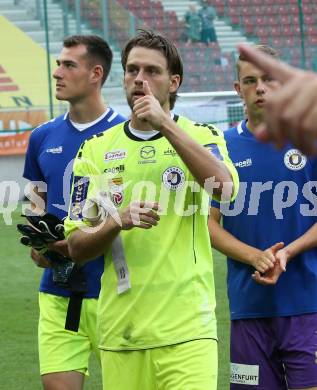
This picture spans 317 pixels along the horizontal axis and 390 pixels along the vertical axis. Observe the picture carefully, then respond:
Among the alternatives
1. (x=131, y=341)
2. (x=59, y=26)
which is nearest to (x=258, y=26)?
(x=59, y=26)

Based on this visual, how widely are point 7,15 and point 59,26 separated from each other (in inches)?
78.4

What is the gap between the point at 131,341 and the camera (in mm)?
4430

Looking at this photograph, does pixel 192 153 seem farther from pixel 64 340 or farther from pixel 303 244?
pixel 64 340

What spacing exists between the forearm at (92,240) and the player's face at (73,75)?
5.94 ft

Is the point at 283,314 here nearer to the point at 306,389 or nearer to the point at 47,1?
the point at 306,389

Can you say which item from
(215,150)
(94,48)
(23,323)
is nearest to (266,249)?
(215,150)

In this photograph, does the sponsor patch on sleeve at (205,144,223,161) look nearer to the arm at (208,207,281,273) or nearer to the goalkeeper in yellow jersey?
the goalkeeper in yellow jersey

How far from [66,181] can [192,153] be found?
6.32ft

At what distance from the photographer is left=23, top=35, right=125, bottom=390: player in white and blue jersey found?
573 centimetres

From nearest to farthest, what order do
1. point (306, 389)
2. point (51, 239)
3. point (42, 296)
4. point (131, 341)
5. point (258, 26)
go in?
point (131, 341), point (306, 389), point (51, 239), point (42, 296), point (258, 26)

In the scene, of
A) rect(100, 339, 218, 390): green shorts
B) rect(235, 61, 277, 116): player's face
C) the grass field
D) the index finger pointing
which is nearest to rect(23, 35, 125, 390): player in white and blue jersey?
rect(235, 61, 277, 116): player's face

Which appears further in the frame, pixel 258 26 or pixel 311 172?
pixel 258 26

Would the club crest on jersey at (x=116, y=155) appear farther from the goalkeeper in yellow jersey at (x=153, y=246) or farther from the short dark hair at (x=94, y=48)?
the short dark hair at (x=94, y=48)

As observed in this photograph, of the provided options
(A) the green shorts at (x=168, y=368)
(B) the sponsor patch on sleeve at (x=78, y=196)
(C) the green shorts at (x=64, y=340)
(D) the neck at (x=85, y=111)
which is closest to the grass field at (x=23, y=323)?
(C) the green shorts at (x=64, y=340)
